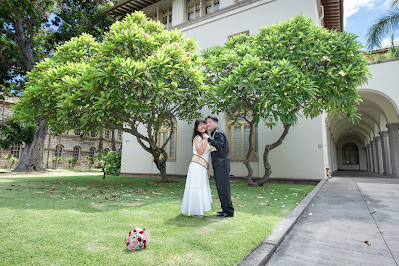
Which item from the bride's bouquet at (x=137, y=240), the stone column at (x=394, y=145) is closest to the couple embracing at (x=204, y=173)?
the bride's bouquet at (x=137, y=240)

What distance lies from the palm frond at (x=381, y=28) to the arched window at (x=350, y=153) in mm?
25246

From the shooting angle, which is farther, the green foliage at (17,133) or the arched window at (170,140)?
the green foliage at (17,133)

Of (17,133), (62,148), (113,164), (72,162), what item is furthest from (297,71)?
(62,148)

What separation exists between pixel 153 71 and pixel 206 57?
151 inches

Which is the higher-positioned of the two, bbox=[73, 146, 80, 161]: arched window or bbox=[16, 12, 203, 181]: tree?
bbox=[16, 12, 203, 181]: tree

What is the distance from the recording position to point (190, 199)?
4.01 metres

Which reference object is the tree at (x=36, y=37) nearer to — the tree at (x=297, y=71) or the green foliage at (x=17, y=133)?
the green foliage at (x=17, y=133)

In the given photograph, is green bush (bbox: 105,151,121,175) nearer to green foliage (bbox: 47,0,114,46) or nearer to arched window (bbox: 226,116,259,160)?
green foliage (bbox: 47,0,114,46)

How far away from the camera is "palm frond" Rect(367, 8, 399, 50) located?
46.8 ft

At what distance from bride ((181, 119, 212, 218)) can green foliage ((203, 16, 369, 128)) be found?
3.77m

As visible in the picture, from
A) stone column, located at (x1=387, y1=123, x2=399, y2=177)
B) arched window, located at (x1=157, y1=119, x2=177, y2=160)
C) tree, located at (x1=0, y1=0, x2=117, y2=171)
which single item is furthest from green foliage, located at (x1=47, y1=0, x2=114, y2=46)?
stone column, located at (x1=387, y1=123, x2=399, y2=177)

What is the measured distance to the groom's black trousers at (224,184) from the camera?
410cm

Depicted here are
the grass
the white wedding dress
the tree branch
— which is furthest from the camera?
the tree branch

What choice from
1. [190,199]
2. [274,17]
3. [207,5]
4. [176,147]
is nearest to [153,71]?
[190,199]
